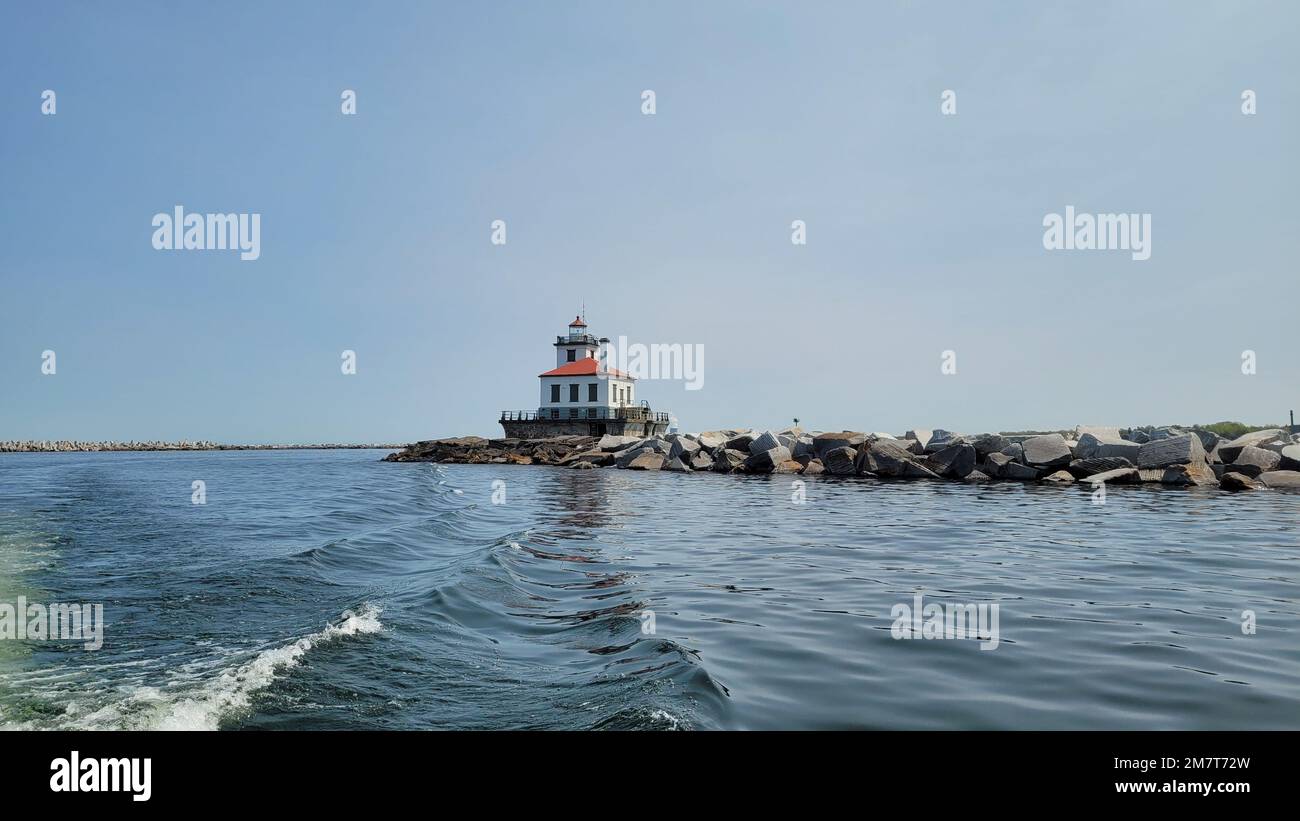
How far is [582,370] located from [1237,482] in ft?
166

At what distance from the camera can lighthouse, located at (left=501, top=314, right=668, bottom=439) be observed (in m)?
64.8

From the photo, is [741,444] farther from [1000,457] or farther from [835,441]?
[1000,457]

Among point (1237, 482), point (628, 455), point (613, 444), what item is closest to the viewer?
point (1237, 482)

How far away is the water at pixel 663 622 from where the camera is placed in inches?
194

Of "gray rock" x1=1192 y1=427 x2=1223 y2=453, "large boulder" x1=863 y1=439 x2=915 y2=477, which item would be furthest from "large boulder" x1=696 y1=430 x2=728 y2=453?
"gray rock" x1=1192 y1=427 x2=1223 y2=453

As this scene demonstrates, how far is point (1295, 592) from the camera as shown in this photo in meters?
8.27

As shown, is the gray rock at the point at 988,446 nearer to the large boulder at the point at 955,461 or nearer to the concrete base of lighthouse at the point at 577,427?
the large boulder at the point at 955,461

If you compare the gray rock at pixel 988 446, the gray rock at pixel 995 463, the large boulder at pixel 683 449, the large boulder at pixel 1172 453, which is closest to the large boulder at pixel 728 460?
the large boulder at pixel 683 449

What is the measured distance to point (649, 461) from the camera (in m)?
41.1

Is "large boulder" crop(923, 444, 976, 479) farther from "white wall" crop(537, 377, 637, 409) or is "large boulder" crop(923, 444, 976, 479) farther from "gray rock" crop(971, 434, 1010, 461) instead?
"white wall" crop(537, 377, 637, 409)

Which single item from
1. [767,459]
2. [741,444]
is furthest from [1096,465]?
[741,444]

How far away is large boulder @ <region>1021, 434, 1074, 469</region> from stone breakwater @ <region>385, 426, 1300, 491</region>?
0.04 meters
